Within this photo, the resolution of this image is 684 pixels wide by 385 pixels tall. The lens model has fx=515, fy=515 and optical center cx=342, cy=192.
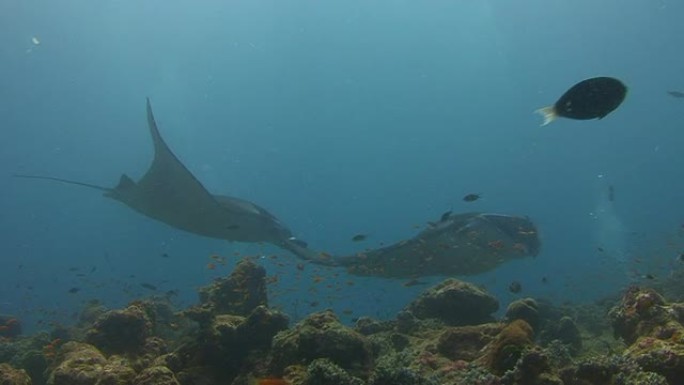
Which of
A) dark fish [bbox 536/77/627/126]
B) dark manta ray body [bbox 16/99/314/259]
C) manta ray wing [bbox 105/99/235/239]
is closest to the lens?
dark fish [bbox 536/77/627/126]

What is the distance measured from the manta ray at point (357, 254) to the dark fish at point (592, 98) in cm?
876

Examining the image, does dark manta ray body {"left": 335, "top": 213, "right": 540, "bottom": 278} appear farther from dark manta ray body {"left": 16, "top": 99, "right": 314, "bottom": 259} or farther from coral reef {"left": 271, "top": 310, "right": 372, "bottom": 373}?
coral reef {"left": 271, "top": 310, "right": 372, "bottom": 373}

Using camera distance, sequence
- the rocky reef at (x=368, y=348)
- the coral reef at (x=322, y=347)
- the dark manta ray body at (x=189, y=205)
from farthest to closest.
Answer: the dark manta ray body at (x=189, y=205), the coral reef at (x=322, y=347), the rocky reef at (x=368, y=348)

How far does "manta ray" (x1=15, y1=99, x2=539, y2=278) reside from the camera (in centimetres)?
1528

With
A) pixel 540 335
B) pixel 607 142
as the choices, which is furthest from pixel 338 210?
pixel 540 335

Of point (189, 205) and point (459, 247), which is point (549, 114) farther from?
point (189, 205)

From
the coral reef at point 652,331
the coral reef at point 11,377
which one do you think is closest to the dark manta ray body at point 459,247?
the coral reef at point 652,331

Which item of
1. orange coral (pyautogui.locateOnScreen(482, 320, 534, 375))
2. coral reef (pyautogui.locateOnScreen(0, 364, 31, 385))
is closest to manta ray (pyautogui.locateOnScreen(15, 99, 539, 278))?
orange coral (pyautogui.locateOnScreen(482, 320, 534, 375))

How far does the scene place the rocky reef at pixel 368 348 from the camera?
520 cm

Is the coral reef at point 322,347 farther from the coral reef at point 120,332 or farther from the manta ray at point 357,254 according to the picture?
the manta ray at point 357,254

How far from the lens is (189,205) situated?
59.7ft

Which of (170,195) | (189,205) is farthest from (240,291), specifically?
(170,195)

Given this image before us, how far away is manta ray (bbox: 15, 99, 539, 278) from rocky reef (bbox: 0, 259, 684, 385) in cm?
360

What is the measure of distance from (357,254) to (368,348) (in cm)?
879
